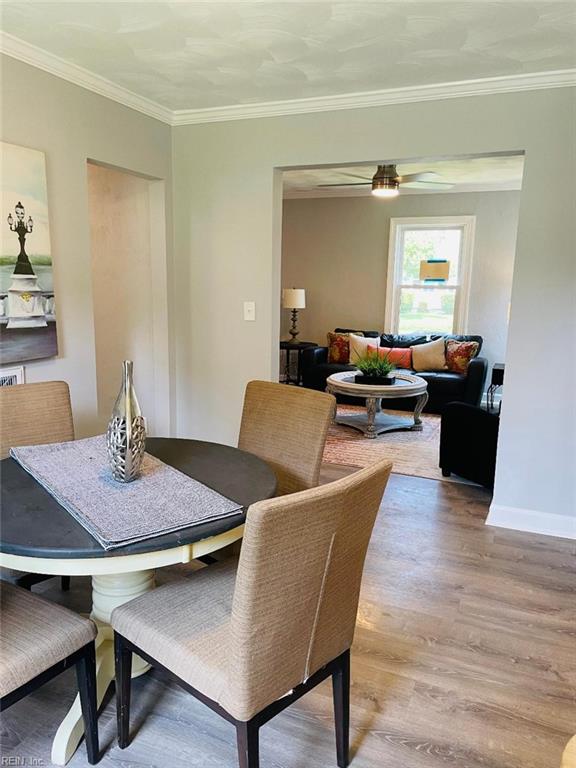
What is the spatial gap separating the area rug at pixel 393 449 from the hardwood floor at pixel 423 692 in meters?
1.42

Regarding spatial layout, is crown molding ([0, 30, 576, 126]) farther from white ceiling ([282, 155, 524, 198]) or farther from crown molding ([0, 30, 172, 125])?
white ceiling ([282, 155, 524, 198])

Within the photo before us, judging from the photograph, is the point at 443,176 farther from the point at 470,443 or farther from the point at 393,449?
the point at 470,443

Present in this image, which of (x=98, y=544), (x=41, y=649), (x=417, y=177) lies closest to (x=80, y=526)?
(x=98, y=544)

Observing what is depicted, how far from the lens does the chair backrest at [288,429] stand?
2.16 m

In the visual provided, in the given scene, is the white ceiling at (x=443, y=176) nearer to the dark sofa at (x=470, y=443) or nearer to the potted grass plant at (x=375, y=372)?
the potted grass plant at (x=375, y=372)

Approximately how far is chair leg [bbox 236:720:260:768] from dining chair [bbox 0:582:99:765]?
501 millimetres

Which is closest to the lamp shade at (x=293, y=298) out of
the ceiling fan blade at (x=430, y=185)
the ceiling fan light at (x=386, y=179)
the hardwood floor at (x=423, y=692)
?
the ceiling fan blade at (x=430, y=185)

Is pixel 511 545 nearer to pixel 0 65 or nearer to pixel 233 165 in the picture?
pixel 233 165

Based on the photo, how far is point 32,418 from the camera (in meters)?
2.23

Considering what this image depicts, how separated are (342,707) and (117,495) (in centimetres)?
91

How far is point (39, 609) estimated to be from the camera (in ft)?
5.03

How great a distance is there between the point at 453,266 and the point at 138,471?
5.62m

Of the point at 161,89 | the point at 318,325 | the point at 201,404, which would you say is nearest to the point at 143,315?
the point at 201,404

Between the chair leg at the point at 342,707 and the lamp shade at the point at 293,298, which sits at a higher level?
the lamp shade at the point at 293,298
